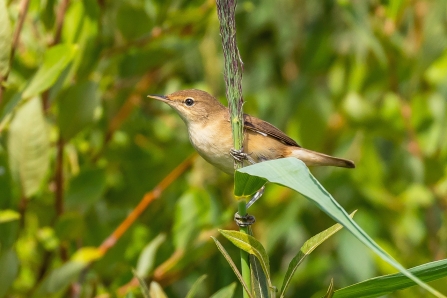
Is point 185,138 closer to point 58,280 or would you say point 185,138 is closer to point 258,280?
point 58,280

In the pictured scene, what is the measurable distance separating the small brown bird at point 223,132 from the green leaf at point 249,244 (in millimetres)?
963

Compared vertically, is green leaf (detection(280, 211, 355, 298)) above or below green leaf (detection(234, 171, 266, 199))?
below

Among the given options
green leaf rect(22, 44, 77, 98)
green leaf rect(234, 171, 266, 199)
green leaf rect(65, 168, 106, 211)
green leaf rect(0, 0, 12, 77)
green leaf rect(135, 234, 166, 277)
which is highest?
green leaf rect(0, 0, 12, 77)

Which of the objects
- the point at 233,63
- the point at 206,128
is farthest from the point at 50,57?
the point at 233,63

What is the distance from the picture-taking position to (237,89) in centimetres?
142

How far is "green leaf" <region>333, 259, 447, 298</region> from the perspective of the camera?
1.31 metres

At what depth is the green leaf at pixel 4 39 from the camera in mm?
1892

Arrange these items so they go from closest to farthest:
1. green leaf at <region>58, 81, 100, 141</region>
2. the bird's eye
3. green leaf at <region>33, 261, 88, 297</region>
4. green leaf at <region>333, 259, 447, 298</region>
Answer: green leaf at <region>333, 259, 447, 298</region>
green leaf at <region>33, 261, 88, 297</region>
green leaf at <region>58, 81, 100, 141</region>
the bird's eye

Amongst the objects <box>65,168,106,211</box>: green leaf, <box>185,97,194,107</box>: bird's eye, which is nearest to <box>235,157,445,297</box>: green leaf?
<box>65,168,106,211</box>: green leaf

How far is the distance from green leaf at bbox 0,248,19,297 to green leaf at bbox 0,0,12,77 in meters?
0.53

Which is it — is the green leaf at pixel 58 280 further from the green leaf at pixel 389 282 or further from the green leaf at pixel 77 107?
the green leaf at pixel 389 282

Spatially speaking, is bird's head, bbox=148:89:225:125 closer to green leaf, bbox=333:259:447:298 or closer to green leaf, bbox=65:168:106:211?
green leaf, bbox=65:168:106:211

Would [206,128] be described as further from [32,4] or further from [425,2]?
[425,2]

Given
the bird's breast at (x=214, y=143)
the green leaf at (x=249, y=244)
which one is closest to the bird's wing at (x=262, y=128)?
the bird's breast at (x=214, y=143)
